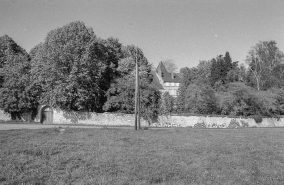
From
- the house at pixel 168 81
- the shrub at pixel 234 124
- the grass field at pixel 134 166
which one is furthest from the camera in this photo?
the house at pixel 168 81

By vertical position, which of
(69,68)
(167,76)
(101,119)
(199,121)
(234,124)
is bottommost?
(234,124)

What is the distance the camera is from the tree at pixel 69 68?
33.8 m

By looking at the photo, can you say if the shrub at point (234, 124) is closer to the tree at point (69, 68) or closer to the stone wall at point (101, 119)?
the stone wall at point (101, 119)

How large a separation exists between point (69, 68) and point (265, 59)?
48.8 m

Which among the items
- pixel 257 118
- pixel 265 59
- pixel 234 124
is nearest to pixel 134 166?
pixel 234 124

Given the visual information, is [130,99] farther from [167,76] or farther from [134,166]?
[167,76]

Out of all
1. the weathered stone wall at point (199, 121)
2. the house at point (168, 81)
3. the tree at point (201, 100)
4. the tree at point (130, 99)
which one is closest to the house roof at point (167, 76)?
the house at point (168, 81)

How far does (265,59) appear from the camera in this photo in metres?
60.2

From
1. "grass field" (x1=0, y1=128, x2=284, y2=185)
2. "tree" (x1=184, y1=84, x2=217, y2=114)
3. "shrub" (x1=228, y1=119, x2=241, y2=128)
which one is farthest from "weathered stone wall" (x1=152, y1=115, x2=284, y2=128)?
"grass field" (x1=0, y1=128, x2=284, y2=185)

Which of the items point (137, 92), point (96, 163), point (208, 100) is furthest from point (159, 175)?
point (208, 100)

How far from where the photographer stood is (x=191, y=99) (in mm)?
44562

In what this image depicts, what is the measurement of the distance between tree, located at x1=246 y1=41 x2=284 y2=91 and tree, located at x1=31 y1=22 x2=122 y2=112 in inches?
1633

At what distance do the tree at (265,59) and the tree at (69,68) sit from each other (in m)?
41.5

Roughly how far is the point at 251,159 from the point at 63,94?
93.1 ft
